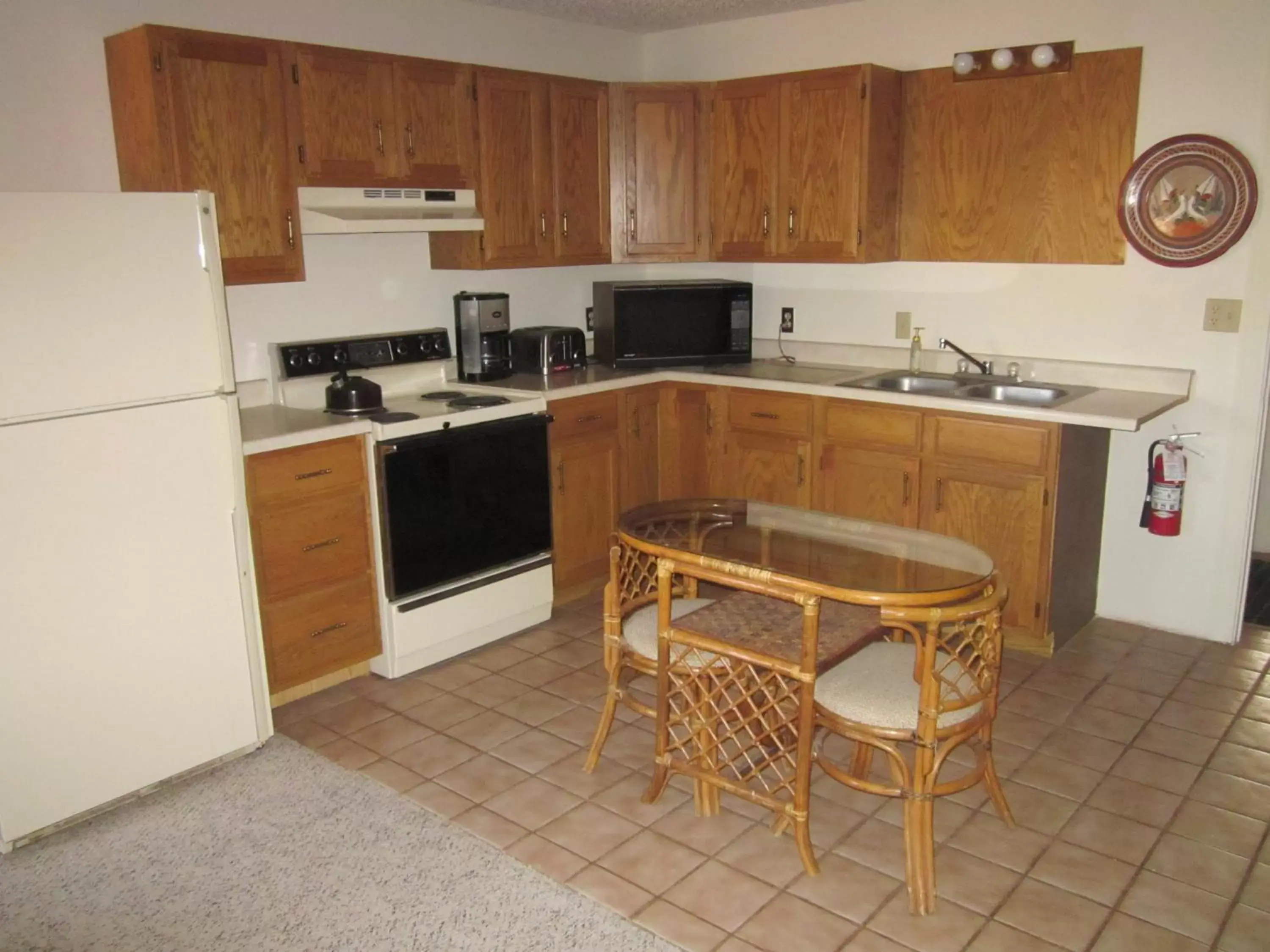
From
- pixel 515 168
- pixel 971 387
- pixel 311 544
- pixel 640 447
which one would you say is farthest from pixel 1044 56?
pixel 311 544

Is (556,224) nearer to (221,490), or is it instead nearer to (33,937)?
(221,490)

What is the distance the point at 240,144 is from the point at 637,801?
94.2 inches

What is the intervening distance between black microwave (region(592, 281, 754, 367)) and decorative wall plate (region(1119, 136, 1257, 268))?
1.62 metres

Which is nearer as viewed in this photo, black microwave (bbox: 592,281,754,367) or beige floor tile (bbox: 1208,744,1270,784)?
beige floor tile (bbox: 1208,744,1270,784)

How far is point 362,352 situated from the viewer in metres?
3.98

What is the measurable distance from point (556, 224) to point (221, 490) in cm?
202

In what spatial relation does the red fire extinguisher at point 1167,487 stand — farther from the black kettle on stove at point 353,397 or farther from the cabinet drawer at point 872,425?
the black kettle on stove at point 353,397

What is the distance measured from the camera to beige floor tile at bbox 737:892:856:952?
2.22 metres

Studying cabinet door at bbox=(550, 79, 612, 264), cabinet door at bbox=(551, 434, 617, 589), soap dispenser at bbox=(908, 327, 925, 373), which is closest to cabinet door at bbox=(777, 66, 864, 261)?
soap dispenser at bbox=(908, 327, 925, 373)

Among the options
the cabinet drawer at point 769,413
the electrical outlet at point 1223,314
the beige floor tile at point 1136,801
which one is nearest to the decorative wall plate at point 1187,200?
the electrical outlet at point 1223,314

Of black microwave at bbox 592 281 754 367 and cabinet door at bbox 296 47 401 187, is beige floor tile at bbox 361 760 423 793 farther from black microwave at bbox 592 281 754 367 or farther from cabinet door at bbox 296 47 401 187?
black microwave at bbox 592 281 754 367

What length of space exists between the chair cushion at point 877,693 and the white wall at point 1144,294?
1.83m

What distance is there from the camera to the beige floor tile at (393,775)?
2906mm

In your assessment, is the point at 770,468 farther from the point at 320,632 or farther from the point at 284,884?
the point at 284,884
